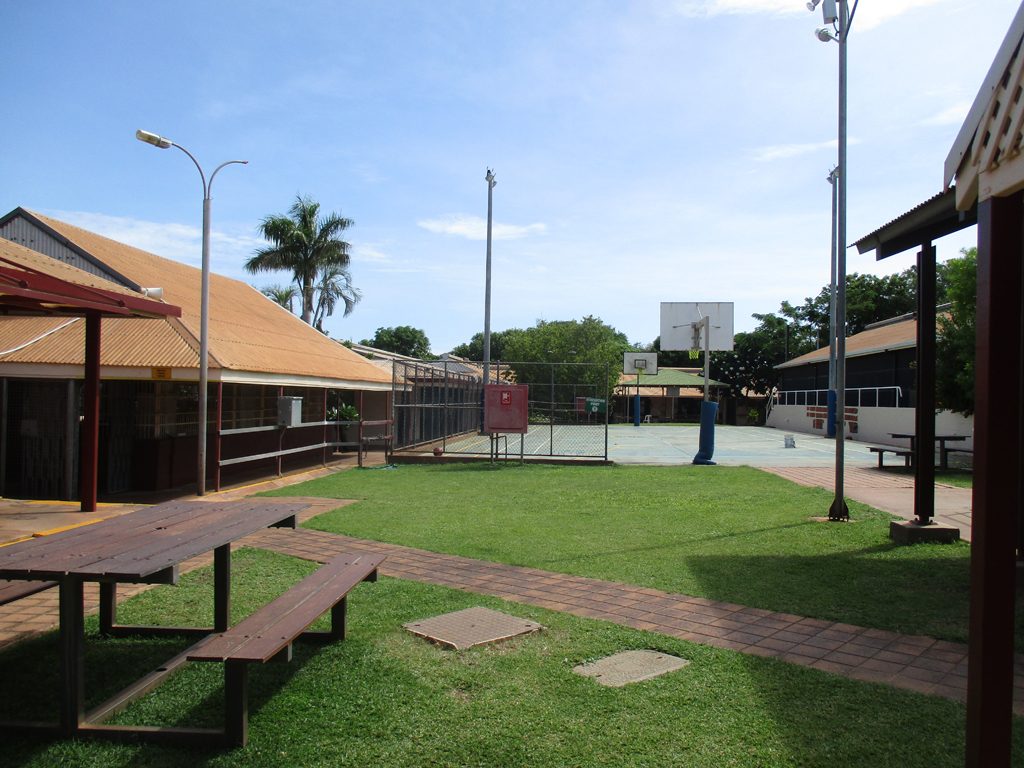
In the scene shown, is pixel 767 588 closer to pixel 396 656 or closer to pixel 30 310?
pixel 396 656

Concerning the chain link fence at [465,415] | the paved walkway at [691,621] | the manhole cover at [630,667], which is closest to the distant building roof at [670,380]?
the chain link fence at [465,415]

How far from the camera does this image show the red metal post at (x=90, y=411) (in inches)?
359

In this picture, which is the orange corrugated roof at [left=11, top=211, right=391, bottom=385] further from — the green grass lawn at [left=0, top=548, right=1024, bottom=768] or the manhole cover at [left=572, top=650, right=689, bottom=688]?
the manhole cover at [left=572, top=650, right=689, bottom=688]

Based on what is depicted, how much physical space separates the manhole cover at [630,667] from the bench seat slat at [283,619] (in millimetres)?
1497

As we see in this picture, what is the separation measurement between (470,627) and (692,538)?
4027mm

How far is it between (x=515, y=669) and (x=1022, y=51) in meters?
3.76

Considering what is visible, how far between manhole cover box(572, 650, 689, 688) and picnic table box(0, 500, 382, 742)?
153cm

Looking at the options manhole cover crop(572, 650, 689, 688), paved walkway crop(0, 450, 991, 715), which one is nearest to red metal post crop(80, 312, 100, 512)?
paved walkway crop(0, 450, 991, 715)

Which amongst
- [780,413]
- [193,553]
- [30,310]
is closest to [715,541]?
[193,553]

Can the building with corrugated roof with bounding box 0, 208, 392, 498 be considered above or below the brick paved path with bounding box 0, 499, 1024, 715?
above

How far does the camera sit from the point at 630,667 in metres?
4.54

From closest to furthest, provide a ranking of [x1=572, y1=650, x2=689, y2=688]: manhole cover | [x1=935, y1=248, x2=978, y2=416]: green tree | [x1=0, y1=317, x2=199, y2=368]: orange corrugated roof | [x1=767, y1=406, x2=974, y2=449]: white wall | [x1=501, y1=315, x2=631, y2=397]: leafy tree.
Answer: [x1=572, y1=650, x2=689, y2=688]: manhole cover
[x1=0, y1=317, x2=199, y2=368]: orange corrugated roof
[x1=935, y1=248, x2=978, y2=416]: green tree
[x1=767, y1=406, x2=974, y2=449]: white wall
[x1=501, y1=315, x2=631, y2=397]: leafy tree

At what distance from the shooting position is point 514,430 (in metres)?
17.2

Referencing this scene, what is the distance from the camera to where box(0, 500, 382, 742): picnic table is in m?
3.43
